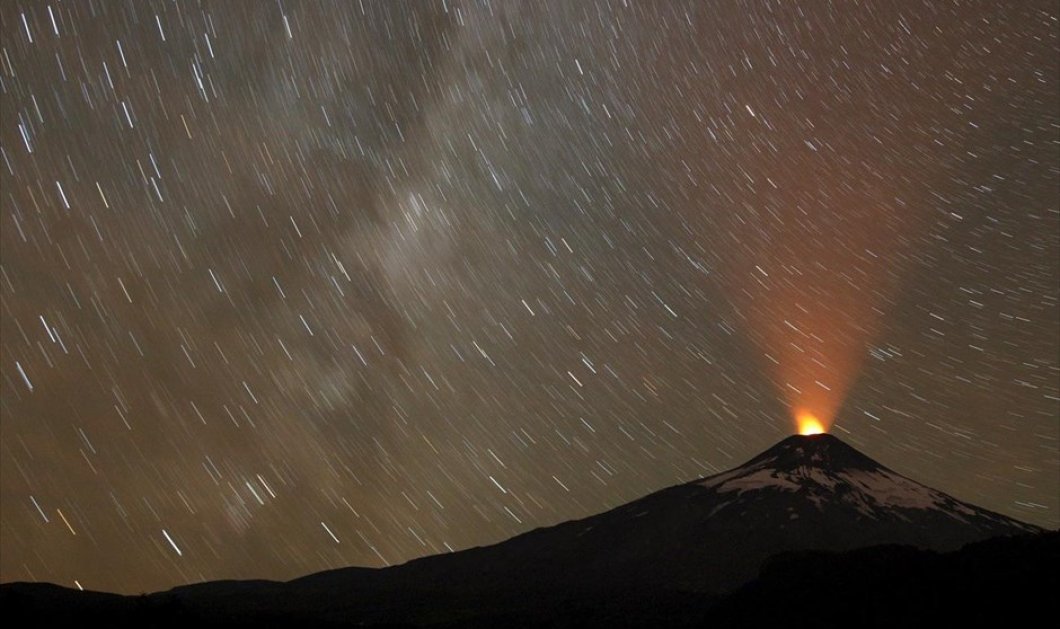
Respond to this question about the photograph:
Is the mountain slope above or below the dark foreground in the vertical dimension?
above

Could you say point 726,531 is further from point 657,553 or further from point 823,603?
point 823,603

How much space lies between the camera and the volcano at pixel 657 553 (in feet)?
256

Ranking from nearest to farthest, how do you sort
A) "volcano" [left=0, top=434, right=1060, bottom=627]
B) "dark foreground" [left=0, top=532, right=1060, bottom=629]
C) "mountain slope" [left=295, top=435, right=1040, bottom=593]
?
"dark foreground" [left=0, top=532, right=1060, bottom=629] → "volcano" [left=0, top=434, right=1060, bottom=627] → "mountain slope" [left=295, top=435, right=1040, bottom=593]

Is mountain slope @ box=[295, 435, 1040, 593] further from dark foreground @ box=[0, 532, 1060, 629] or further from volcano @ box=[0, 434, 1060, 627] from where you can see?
dark foreground @ box=[0, 532, 1060, 629]

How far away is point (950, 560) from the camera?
156 feet

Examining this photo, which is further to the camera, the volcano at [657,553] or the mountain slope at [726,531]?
the mountain slope at [726,531]

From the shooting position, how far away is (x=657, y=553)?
100 metres

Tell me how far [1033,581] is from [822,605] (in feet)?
34.2

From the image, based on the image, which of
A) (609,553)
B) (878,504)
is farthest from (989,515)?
(609,553)

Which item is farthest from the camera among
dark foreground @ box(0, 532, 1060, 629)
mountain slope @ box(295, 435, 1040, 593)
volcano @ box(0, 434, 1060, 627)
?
mountain slope @ box(295, 435, 1040, 593)

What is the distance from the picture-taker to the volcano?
7806 cm

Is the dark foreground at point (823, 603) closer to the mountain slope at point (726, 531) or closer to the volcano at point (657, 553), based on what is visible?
the volcano at point (657, 553)

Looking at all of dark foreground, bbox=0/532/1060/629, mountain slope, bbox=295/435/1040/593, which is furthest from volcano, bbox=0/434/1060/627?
dark foreground, bbox=0/532/1060/629

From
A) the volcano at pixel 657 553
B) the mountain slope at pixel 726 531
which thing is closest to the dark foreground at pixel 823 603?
the volcano at pixel 657 553
